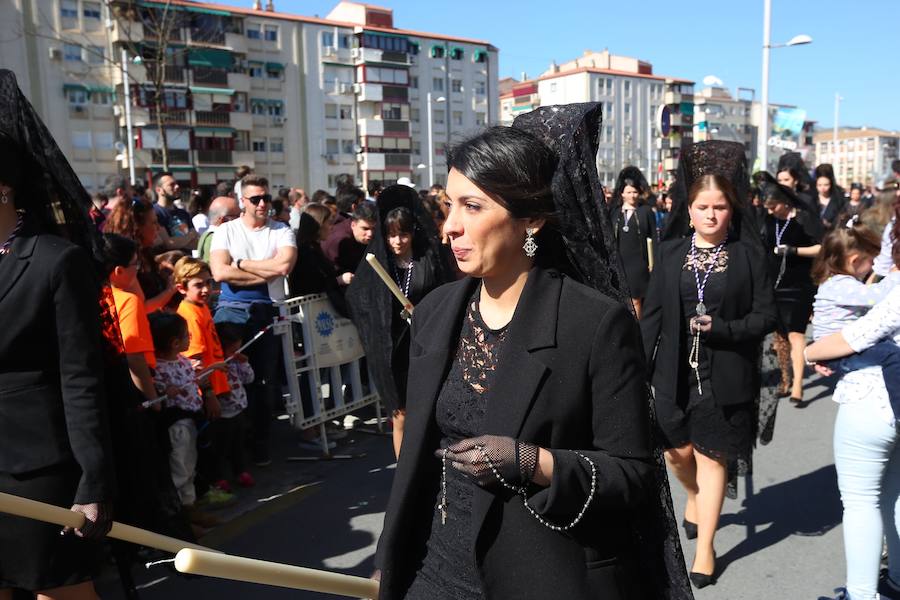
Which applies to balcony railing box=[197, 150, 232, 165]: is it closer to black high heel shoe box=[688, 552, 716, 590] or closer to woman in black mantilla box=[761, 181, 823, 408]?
woman in black mantilla box=[761, 181, 823, 408]

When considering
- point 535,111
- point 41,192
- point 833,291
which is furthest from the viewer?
point 833,291

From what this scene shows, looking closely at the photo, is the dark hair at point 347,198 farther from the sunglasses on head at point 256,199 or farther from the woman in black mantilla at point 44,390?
the woman in black mantilla at point 44,390

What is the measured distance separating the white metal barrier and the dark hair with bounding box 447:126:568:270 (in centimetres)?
415

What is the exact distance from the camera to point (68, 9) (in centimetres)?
4884

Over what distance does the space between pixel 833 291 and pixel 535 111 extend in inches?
102

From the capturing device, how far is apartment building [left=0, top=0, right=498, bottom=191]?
48500 millimetres

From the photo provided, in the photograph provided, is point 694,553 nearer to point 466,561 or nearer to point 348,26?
point 466,561

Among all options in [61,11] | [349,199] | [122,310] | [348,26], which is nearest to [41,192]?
[122,310]

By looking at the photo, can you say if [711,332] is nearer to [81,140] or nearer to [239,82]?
[81,140]

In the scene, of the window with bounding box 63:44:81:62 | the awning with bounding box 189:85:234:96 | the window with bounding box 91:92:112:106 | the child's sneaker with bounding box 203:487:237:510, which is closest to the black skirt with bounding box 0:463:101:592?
the child's sneaker with bounding box 203:487:237:510

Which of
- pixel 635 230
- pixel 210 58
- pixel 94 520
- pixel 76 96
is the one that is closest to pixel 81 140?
pixel 76 96

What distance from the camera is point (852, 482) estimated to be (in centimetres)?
345

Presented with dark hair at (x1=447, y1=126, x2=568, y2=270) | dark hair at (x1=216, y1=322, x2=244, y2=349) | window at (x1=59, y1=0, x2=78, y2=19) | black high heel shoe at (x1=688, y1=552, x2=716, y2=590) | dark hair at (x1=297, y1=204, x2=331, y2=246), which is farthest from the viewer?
window at (x1=59, y1=0, x2=78, y2=19)

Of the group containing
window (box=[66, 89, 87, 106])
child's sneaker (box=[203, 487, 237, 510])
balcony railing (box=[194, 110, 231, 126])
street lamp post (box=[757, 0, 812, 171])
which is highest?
window (box=[66, 89, 87, 106])
